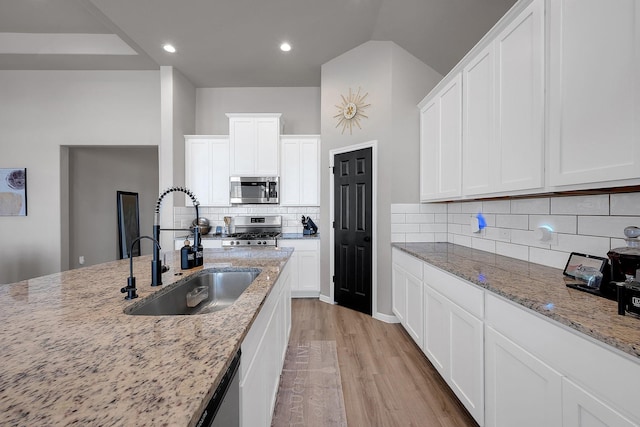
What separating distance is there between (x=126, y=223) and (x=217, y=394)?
6.33 m

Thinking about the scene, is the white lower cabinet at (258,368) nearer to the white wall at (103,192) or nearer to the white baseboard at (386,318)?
the white baseboard at (386,318)

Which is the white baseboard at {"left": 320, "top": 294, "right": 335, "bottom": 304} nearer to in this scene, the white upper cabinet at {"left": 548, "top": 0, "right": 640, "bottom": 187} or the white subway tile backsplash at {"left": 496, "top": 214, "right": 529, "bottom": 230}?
the white subway tile backsplash at {"left": 496, "top": 214, "right": 529, "bottom": 230}

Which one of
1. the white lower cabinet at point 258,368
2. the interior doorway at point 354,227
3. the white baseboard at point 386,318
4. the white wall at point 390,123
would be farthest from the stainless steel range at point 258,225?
the white lower cabinet at point 258,368

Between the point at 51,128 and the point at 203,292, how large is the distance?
4.77 meters

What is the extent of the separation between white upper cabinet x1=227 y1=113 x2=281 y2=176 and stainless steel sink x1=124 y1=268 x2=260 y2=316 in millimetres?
2662

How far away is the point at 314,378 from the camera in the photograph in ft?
6.64

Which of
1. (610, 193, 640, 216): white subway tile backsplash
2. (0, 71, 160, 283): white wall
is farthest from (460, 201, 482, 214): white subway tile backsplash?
(0, 71, 160, 283): white wall

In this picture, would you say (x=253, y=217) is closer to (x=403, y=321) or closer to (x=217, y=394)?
(x=403, y=321)

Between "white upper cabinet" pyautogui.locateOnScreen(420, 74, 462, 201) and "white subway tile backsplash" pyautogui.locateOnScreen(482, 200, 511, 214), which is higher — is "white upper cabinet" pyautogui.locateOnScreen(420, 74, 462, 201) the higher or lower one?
the higher one

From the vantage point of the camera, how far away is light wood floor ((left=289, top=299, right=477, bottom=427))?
65.3 inches

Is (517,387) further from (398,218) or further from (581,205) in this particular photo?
(398,218)

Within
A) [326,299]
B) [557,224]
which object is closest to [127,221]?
[326,299]

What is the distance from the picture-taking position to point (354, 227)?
11.0ft

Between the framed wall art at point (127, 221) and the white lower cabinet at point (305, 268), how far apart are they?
3699 millimetres
